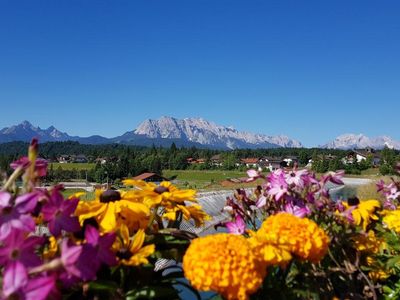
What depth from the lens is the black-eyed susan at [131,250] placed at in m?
1.22

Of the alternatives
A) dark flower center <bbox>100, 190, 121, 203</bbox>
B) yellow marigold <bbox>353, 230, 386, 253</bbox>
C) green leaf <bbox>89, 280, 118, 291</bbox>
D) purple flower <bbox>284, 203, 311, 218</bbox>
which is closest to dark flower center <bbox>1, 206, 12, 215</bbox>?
green leaf <bbox>89, 280, 118, 291</bbox>

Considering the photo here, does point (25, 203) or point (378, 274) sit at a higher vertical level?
point (25, 203)

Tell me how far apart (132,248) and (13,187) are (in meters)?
0.38

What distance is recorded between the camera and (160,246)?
4.83 ft

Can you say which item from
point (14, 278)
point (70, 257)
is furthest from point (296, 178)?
point (14, 278)

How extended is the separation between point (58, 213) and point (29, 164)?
15cm

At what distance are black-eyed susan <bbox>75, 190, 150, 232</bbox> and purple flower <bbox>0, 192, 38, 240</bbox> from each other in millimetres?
376

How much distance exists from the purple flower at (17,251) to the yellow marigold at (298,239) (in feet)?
2.09

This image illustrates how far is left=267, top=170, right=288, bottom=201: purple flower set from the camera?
1.83 metres

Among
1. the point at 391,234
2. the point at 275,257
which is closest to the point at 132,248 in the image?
the point at 275,257

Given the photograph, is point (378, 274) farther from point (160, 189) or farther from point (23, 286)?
point (23, 286)

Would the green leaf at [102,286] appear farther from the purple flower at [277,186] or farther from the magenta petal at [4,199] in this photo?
the purple flower at [277,186]

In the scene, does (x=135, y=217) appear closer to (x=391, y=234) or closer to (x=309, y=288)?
(x=309, y=288)

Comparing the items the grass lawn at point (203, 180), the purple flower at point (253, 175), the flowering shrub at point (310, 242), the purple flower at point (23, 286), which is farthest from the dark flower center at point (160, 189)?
the grass lawn at point (203, 180)
